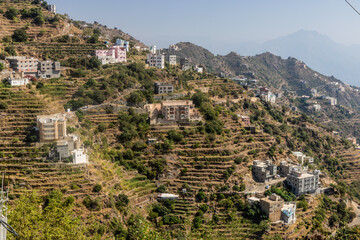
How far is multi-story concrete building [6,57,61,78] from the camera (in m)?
29.9

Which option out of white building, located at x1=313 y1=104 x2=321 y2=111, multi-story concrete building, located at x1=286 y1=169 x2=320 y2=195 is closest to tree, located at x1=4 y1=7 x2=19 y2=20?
multi-story concrete building, located at x1=286 y1=169 x2=320 y2=195

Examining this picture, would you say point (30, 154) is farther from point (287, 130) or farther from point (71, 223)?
point (287, 130)

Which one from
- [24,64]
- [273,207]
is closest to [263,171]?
[273,207]

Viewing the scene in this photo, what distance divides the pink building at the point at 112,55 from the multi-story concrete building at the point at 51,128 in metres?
14.1

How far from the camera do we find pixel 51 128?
22.3 metres

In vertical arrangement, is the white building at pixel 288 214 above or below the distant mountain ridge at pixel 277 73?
below

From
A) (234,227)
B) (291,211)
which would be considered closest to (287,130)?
(291,211)

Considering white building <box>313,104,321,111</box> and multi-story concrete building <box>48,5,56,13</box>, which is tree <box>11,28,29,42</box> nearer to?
multi-story concrete building <box>48,5,56,13</box>

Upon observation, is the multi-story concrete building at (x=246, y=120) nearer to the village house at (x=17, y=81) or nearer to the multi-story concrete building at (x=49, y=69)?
the multi-story concrete building at (x=49, y=69)

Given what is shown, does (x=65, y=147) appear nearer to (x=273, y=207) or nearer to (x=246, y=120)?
(x=273, y=207)

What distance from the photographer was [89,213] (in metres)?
19.6

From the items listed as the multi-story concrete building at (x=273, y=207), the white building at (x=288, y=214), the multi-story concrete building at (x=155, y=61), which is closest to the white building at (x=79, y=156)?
the multi-story concrete building at (x=273, y=207)

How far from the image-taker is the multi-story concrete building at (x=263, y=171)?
26.7 meters

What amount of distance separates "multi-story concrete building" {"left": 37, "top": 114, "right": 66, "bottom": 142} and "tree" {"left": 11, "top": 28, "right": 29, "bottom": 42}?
15169 millimetres
